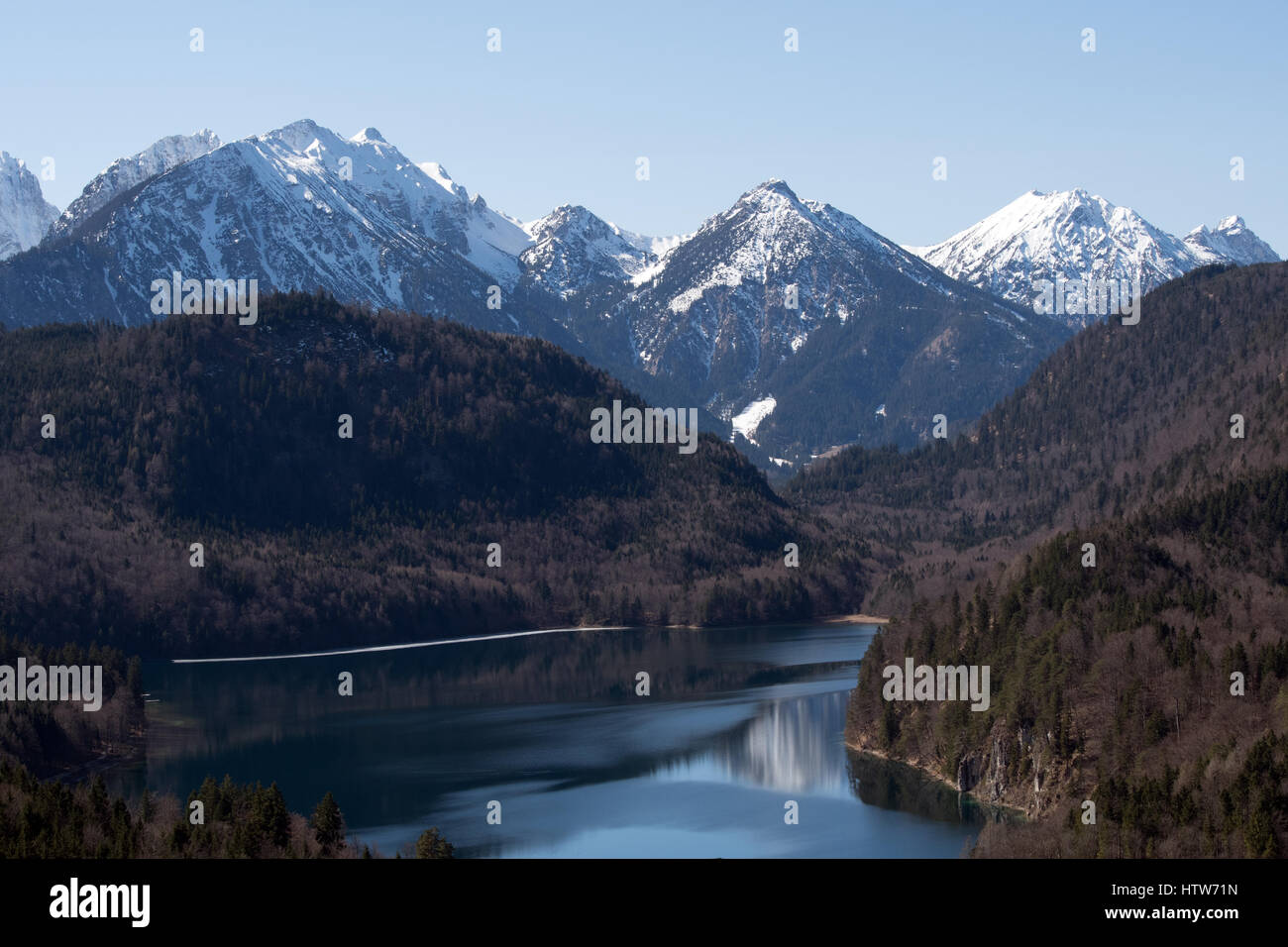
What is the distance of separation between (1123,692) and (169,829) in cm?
6815

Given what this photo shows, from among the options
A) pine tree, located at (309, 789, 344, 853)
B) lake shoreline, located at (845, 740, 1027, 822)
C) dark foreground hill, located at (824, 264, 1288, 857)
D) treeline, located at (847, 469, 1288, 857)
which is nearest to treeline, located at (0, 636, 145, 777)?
pine tree, located at (309, 789, 344, 853)

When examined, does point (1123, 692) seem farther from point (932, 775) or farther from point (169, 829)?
point (169, 829)

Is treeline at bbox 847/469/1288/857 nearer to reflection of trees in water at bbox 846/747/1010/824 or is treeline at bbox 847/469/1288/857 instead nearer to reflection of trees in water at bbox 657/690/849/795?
reflection of trees in water at bbox 846/747/1010/824

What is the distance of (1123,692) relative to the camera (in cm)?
13062

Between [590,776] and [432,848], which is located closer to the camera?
[432,848]

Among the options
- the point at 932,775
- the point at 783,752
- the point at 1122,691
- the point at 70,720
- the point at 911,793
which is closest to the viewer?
the point at 1122,691

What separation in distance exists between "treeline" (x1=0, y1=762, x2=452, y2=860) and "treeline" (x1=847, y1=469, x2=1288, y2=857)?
1525 inches

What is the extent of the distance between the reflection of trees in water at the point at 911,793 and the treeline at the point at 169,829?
137ft

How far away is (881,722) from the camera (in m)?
156

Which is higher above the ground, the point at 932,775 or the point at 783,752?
the point at 783,752

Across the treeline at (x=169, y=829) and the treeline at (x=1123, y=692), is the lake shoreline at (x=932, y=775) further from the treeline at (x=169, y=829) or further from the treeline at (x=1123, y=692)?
the treeline at (x=169, y=829)

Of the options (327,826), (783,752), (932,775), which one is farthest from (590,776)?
(327,826)
